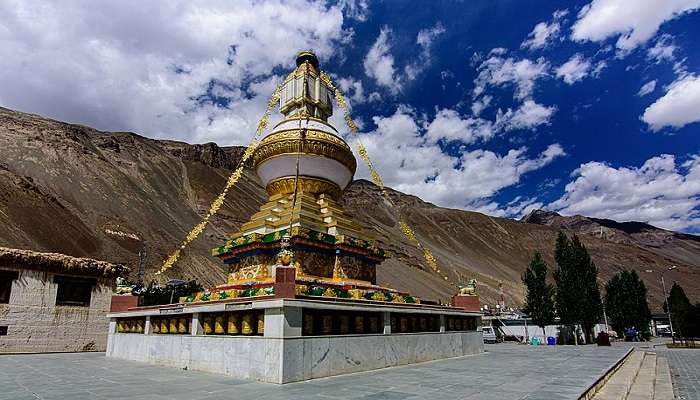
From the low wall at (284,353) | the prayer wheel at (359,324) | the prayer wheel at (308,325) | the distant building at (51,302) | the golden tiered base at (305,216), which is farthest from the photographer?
the distant building at (51,302)

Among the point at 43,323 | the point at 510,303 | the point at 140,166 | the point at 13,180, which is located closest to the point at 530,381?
the point at 43,323

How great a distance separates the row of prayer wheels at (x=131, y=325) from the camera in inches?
590

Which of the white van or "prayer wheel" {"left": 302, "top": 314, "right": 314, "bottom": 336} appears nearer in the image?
"prayer wheel" {"left": 302, "top": 314, "right": 314, "bottom": 336}

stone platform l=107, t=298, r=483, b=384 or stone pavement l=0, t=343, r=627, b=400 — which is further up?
stone platform l=107, t=298, r=483, b=384

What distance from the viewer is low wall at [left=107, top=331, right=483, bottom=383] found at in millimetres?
9609

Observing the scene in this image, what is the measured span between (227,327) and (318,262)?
4010 mm

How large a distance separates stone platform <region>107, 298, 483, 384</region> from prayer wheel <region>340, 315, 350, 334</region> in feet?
0.07

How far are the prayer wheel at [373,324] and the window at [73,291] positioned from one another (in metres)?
14.6

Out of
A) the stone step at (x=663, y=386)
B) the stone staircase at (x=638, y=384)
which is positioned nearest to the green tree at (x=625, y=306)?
the stone staircase at (x=638, y=384)

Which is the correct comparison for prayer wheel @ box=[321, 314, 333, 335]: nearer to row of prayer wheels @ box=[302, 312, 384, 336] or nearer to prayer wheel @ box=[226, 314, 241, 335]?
row of prayer wheels @ box=[302, 312, 384, 336]

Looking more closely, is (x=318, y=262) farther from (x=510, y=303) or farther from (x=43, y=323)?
(x=510, y=303)

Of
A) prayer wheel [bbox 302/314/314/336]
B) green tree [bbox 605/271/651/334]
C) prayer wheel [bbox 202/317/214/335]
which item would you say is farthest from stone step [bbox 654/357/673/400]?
green tree [bbox 605/271/651/334]

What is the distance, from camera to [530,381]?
30.8ft

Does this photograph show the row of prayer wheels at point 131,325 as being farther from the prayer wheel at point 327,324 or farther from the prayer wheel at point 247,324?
the prayer wheel at point 327,324
